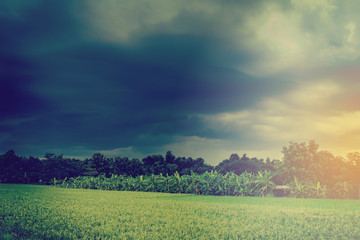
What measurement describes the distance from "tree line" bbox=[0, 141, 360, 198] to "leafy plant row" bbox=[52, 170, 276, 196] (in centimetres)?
46

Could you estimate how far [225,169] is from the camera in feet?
112

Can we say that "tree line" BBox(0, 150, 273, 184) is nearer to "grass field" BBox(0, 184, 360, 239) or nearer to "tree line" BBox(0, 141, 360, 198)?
"tree line" BBox(0, 141, 360, 198)

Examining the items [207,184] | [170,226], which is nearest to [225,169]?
[207,184]

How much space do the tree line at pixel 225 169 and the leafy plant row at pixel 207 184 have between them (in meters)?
0.46

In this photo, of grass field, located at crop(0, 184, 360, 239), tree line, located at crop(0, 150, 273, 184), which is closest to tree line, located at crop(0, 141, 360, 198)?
tree line, located at crop(0, 150, 273, 184)

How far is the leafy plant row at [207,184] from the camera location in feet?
65.1

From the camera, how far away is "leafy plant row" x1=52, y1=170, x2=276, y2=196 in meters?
19.8

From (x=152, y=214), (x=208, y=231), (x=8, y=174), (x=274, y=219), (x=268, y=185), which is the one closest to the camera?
(x=208, y=231)

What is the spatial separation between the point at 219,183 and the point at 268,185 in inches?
126

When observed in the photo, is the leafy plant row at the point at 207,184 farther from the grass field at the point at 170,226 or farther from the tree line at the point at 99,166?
the grass field at the point at 170,226

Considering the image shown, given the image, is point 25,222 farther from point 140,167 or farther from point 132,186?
point 140,167

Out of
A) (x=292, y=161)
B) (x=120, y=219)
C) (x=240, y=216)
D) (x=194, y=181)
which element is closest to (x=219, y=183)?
(x=194, y=181)

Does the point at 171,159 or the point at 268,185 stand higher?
the point at 171,159

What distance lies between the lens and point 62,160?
122 ft
